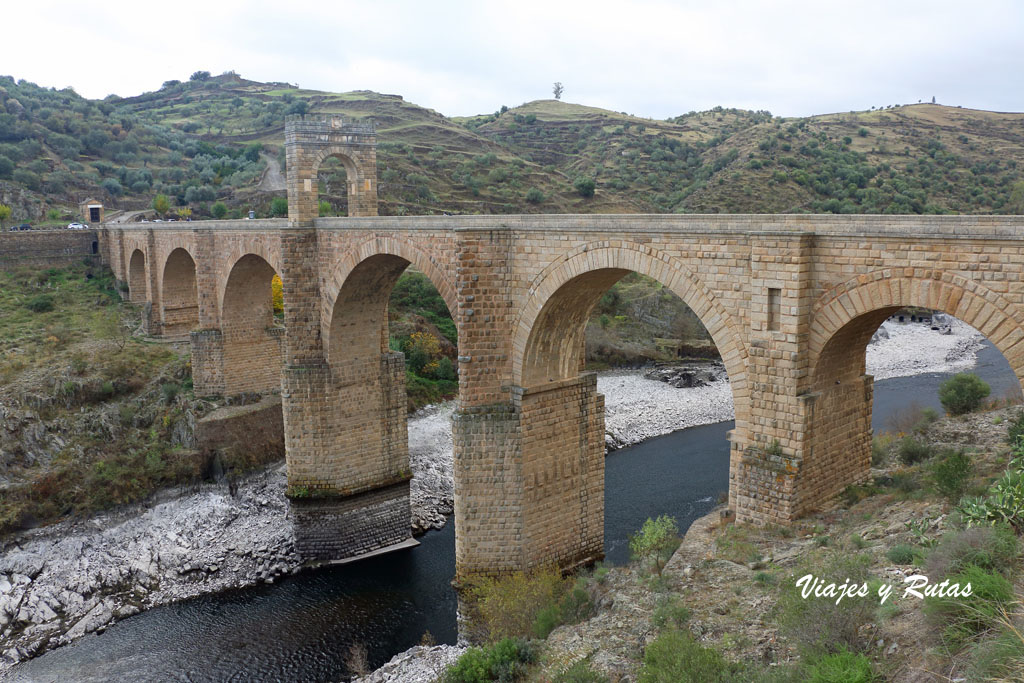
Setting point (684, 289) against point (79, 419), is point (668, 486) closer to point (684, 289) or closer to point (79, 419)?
point (684, 289)

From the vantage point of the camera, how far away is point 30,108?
198 feet

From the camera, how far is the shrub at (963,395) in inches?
795

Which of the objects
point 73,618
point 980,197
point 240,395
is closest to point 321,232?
point 240,395

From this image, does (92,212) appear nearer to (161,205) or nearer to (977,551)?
(161,205)

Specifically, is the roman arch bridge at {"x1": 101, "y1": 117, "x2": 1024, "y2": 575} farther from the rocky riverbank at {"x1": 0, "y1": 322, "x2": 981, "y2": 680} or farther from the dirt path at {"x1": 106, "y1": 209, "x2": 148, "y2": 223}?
the dirt path at {"x1": 106, "y1": 209, "x2": 148, "y2": 223}

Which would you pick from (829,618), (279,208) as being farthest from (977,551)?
(279,208)

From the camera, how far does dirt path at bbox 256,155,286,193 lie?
48681 millimetres

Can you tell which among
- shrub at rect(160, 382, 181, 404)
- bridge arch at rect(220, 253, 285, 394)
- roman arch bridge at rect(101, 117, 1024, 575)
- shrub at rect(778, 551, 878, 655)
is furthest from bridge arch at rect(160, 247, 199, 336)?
shrub at rect(778, 551, 878, 655)

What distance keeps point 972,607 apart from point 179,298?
30.0 m

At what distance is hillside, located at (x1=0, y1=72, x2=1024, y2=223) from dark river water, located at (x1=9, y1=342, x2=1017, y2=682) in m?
23.5

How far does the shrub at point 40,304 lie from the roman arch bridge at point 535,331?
10530mm

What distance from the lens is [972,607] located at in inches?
241

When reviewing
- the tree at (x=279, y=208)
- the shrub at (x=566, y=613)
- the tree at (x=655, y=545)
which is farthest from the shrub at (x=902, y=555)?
the tree at (x=279, y=208)

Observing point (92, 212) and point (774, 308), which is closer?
point (774, 308)
